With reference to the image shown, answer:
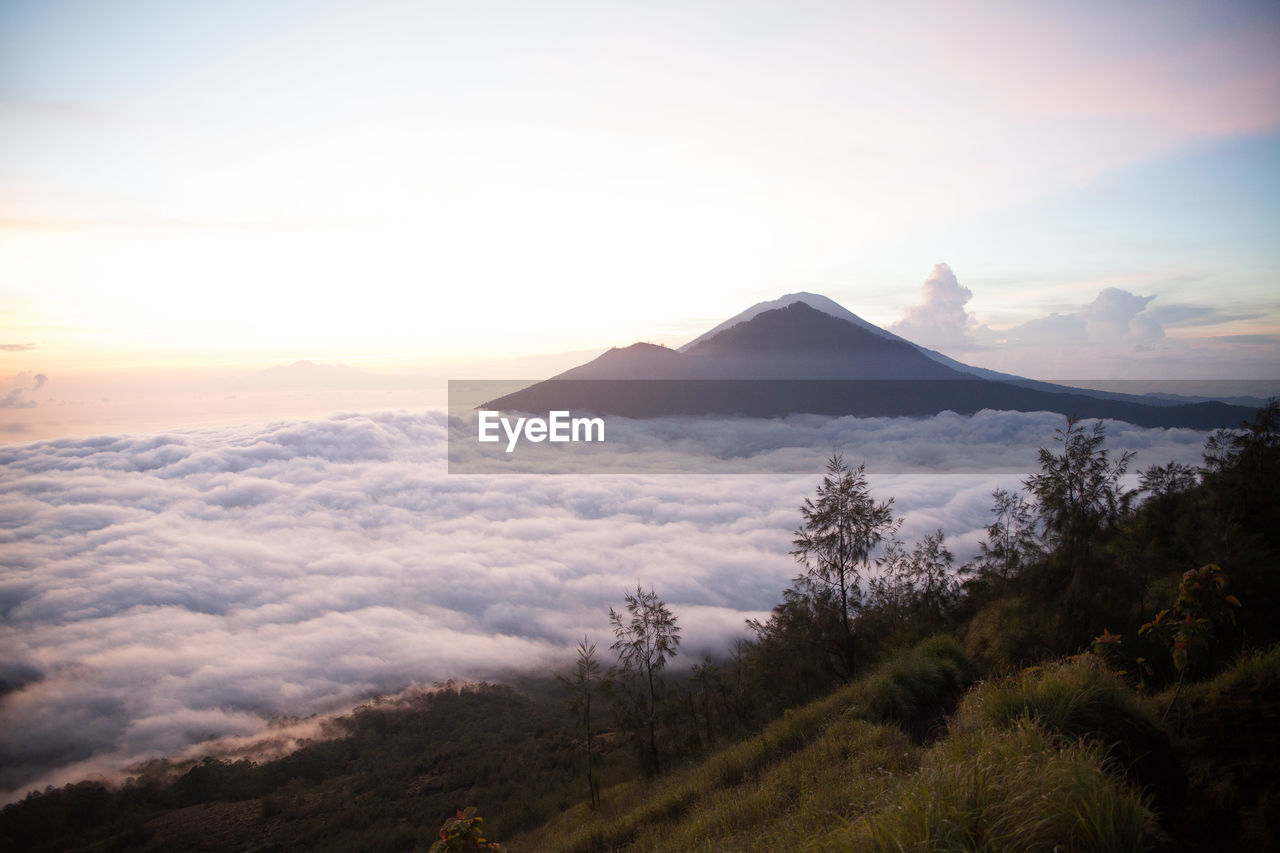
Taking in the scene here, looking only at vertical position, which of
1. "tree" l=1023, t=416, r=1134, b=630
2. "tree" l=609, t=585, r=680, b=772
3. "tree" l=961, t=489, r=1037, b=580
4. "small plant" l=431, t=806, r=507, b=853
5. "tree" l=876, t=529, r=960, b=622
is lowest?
"tree" l=609, t=585, r=680, b=772

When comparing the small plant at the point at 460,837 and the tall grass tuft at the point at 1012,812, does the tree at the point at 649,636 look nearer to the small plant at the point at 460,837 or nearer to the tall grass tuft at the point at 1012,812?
the small plant at the point at 460,837

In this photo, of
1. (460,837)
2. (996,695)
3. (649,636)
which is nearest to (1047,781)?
(996,695)

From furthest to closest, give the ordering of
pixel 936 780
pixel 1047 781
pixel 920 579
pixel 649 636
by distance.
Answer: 1. pixel 920 579
2. pixel 649 636
3. pixel 936 780
4. pixel 1047 781

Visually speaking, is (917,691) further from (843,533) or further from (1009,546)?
(1009,546)

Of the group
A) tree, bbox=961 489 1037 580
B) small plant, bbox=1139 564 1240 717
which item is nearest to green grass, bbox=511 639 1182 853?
small plant, bbox=1139 564 1240 717

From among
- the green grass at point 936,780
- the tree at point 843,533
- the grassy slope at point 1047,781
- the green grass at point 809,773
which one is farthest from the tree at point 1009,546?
the grassy slope at point 1047,781

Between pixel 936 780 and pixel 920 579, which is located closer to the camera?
pixel 936 780

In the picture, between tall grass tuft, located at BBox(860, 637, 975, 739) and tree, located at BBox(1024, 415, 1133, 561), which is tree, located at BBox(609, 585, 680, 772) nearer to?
tall grass tuft, located at BBox(860, 637, 975, 739)

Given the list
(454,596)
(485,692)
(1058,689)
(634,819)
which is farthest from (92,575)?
(1058,689)

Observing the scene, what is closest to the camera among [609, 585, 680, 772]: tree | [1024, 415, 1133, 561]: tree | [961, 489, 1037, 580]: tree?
[1024, 415, 1133, 561]: tree
